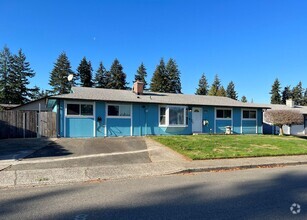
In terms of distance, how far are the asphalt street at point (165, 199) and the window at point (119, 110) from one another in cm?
1104

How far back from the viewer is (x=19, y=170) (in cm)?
884

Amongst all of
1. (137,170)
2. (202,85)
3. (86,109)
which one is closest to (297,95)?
(202,85)

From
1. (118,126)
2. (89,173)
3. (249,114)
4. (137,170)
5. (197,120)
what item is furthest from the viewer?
(249,114)

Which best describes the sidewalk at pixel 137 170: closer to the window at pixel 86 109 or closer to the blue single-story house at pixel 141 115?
the blue single-story house at pixel 141 115

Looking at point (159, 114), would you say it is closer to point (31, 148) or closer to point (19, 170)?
point (31, 148)

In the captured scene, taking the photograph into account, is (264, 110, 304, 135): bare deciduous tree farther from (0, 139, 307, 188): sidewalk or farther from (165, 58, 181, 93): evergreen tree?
(165, 58, 181, 93): evergreen tree

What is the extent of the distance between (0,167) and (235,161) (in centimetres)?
907

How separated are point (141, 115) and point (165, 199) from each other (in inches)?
546

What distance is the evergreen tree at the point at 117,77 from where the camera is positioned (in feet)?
206

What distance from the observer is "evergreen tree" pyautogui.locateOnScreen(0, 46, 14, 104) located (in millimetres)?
53188

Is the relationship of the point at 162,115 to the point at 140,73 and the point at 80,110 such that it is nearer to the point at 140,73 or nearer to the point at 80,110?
the point at 80,110

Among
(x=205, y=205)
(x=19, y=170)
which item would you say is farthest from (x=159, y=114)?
(x=205, y=205)

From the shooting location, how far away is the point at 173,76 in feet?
227

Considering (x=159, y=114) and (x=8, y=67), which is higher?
(x=8, y=67)
